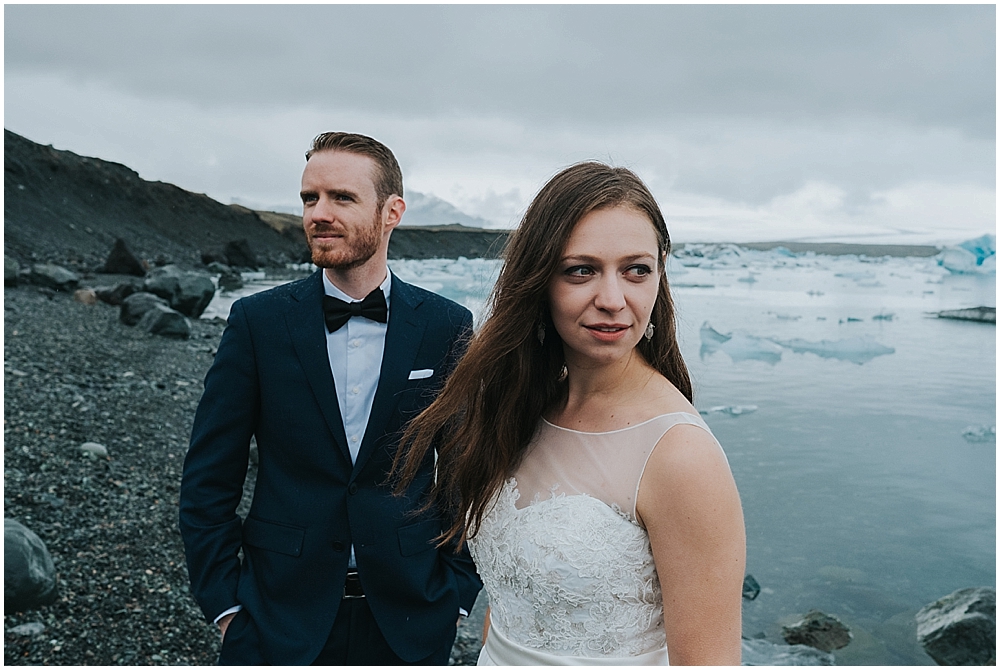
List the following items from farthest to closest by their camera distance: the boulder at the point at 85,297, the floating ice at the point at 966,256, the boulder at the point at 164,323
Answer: the floating ice at the point at 966,256 → the boulder at the point at 85,297 → the boulder at the point at 164,323

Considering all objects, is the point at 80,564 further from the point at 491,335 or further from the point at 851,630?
the point at 851,630

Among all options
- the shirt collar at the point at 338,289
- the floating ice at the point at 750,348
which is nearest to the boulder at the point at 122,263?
the floating ice at the point at 750,348

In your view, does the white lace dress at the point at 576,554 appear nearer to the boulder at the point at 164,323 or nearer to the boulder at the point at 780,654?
the boulder at the point at 780,654

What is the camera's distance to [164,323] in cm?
1278

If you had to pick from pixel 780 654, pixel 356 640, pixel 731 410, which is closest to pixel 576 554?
pixel 356 640

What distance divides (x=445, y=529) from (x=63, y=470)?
4.63m

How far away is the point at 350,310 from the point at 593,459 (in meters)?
1.01

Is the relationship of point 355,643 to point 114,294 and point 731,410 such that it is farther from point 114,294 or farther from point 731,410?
point 114,294

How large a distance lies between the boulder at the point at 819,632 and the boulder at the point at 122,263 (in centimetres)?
1927

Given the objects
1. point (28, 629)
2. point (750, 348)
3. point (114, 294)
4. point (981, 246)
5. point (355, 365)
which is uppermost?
point (981, 246)

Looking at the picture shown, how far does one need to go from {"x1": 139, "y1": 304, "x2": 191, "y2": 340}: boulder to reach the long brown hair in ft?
39.1

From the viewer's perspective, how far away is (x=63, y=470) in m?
5.88

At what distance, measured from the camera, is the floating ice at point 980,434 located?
36.2 ft

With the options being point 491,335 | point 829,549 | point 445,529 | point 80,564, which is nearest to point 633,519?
point 491,335
